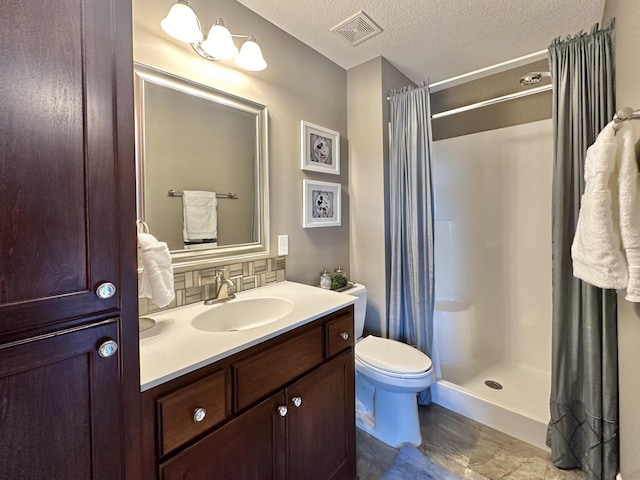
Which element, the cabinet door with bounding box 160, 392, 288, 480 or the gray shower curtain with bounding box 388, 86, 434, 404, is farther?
the gray shower curtain with bounding box 388, 86, 434, 404

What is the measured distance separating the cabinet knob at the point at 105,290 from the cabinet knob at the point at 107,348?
0.32 ft

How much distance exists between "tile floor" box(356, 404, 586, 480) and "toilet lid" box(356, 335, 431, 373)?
48 cm

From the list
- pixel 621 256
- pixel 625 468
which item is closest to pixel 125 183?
pixel 621 256

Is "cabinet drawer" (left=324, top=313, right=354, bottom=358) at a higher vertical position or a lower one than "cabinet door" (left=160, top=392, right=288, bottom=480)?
higher

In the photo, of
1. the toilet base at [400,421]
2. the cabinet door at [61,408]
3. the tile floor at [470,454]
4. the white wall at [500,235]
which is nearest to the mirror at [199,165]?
the cabinet door at [61,408]

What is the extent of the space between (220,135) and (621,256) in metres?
1.66

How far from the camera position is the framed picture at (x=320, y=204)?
6.00 ft

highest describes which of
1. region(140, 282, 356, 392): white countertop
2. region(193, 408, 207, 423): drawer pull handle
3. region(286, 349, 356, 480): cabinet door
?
region(140, 282, 356, 392): white countertop

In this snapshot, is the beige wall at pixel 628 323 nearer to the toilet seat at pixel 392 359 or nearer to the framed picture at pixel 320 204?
the toilet seat at pixel 392 359

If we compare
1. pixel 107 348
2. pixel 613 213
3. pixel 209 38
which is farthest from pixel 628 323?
pixel 209 38

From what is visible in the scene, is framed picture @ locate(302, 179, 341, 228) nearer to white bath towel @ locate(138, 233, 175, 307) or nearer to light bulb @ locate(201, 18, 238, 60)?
light bulb @ locate(201, 18, 238, 60)

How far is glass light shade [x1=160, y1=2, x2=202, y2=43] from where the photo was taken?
1138mm

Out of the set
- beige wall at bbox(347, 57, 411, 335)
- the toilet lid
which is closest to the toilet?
the toilet lid

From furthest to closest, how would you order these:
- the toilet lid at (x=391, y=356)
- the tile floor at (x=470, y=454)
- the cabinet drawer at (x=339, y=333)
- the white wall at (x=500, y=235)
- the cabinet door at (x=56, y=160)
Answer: the white wall at (x=500, y=235) → the toilet lid at (x=391, y=356) → the tile floor at (x=470, y=454) → the cabinet drawer at (x=339, y=333) → the cabinet door at (x=56, y=160)
